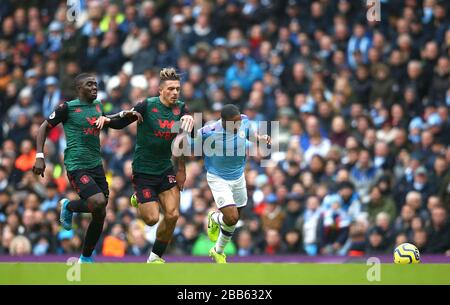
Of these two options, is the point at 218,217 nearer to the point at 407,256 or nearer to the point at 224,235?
the point at 224,235

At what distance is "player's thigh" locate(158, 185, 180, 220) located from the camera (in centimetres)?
1504

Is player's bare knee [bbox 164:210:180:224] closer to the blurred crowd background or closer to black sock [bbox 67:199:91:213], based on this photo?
black sock [bbox 67:199:91:213]

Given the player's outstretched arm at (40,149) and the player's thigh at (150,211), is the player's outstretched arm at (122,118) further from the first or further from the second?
the player's thigh at (150,211)

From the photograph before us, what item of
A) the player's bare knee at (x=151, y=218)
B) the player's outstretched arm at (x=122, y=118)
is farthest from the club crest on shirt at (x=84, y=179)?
the player's bare knee at (x=151, y=218)

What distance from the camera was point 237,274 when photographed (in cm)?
1334

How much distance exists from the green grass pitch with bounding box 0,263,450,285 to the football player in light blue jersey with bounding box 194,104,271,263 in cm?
234

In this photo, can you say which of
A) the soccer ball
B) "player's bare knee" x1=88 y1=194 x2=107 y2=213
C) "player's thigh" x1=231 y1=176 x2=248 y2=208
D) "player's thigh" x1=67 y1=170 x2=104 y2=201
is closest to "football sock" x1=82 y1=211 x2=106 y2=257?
"player's bare knee" x1=88 y1=194 x2=107 y2=213

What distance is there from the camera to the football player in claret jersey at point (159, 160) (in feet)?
49.2

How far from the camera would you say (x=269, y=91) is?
22.5m

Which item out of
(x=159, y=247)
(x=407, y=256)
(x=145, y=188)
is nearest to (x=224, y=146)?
(x=145, y=188)

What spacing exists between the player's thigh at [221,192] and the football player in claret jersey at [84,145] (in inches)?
63.8

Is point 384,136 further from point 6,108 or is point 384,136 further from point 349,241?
point 6,108

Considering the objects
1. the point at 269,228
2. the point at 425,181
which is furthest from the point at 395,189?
the point at 269,228
